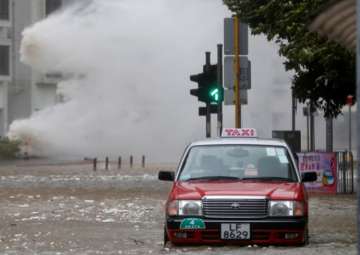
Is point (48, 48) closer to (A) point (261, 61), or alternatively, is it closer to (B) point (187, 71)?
(B) point (187, 71)

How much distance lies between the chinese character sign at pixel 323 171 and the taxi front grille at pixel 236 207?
1362cm

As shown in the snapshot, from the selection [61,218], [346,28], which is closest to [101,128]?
[61,218]

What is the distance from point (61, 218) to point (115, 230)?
8.73 feet

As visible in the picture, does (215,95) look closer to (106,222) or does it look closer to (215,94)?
(215,94)

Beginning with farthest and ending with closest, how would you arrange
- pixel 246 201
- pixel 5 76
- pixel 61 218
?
1. pixel 5 76
2. pixel 61 218
3. pixel 246 201

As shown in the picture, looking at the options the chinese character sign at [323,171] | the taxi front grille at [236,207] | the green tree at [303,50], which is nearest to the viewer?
the taxi front grille at [236,207]

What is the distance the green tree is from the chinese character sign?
1.54 metres

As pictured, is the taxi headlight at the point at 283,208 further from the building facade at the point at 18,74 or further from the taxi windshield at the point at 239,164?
the building facade at the point at 18,74

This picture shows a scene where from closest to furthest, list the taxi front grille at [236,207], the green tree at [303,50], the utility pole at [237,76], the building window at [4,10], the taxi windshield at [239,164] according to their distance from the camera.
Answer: the taxi front grille at [236,207] → the taxi windshield at [239,164] → the utility pole at [237,76] → the green tree at [303,50] → the building window at [4,10]

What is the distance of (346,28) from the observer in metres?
5.75

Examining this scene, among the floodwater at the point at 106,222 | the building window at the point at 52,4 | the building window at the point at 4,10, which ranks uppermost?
the building window at the point at 52,4

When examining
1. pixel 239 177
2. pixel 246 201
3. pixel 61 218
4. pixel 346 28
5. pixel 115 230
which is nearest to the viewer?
pixel 346 28

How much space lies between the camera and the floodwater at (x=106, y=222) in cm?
1266

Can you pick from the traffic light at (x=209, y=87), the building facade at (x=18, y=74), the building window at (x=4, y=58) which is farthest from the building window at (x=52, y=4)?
the traffic light at (x=209, y=87)
